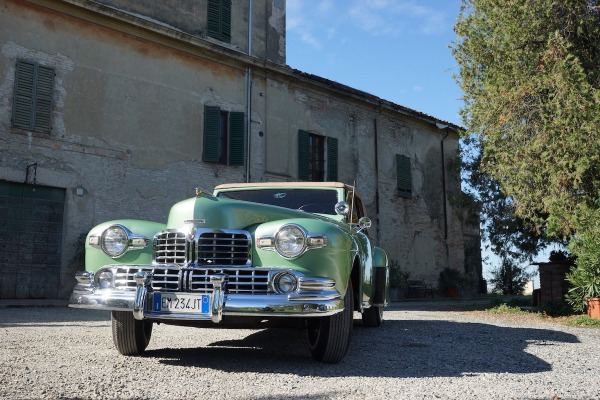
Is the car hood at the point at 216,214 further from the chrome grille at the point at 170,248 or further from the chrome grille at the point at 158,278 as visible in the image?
the chrome grille at the point at 158,278

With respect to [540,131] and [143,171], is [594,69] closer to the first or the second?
[540,131]

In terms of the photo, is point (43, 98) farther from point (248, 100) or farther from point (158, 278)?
point (158, 278)

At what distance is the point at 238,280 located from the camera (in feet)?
13.4

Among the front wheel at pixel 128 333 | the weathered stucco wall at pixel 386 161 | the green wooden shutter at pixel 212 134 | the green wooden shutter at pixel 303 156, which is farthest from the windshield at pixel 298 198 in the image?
the green wooden shutter at pixel 303 156

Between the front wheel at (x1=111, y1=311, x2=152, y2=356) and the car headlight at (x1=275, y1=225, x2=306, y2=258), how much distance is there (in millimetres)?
1431

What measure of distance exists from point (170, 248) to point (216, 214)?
43 cm

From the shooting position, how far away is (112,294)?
14.0ft

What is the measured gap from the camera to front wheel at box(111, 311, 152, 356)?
4.71 meters

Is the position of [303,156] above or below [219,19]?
below

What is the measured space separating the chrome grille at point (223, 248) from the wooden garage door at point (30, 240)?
29.4ft

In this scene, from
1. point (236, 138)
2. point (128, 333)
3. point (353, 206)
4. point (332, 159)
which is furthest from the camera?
point (332, 159)

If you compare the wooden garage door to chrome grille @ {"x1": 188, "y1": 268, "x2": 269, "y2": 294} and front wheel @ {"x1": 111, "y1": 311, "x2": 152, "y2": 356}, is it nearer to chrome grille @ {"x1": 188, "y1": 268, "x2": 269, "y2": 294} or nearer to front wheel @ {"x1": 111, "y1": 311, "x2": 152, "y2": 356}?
front wheel @ {"x1": 111, "y1": 311, "x2": 152, "y2": 356}

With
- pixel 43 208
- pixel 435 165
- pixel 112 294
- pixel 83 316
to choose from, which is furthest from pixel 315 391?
pixel 435 165

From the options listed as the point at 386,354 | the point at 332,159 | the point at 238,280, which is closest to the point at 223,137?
the point at 332,159
